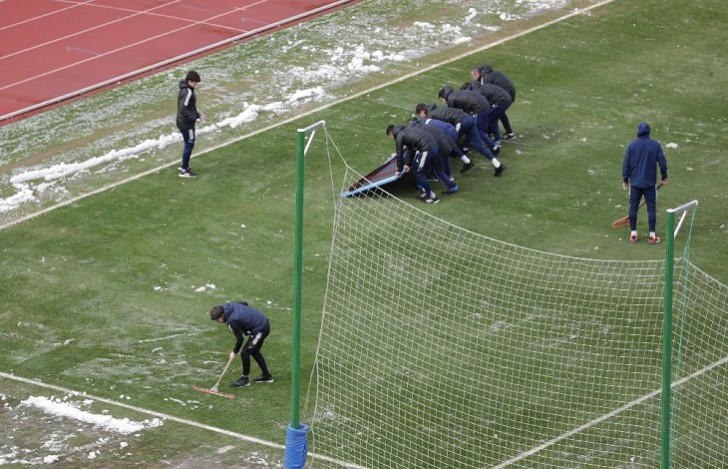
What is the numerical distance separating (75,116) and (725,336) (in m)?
11.7

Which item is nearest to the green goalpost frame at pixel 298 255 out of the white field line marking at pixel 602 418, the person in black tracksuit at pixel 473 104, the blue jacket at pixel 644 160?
the white field line marking at pixel 602 418

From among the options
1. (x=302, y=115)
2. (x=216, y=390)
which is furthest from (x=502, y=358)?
(x=302, y=115)

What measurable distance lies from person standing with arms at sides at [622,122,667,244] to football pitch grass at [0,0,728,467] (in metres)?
0.59

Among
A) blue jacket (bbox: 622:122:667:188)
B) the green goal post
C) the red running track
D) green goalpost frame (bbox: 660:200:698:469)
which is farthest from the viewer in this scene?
the red running track

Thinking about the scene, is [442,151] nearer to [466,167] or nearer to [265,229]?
[466,167]

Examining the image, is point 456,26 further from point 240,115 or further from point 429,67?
point 240,115

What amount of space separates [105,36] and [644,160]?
1227 centimetres

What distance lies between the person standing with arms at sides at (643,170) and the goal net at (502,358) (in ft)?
2.81

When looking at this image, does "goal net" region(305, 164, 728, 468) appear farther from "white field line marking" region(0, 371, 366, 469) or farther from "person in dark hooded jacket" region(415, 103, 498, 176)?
"person in dark hooded jacket" region(415, 103, 498, 176)

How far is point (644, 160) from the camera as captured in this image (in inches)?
772

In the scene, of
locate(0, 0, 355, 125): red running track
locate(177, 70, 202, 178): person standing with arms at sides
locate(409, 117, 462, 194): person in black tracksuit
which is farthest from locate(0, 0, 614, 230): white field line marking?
locate(409, 117, 462, 194): person in black tracksuit

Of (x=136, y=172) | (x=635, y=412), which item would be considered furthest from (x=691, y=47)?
(x=635, y=412)

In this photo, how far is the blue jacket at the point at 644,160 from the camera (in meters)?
19.6

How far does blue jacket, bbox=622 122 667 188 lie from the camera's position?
19562mm
